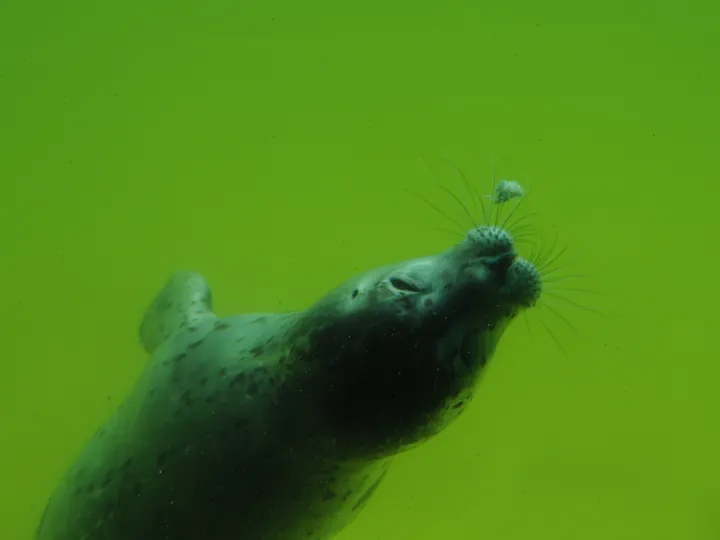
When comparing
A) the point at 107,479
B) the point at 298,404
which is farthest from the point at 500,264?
the point at 107,479

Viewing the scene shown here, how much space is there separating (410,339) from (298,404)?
36 centimetres

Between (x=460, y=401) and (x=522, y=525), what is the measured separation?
2.95 metres

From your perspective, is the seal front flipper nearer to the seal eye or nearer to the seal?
the seal

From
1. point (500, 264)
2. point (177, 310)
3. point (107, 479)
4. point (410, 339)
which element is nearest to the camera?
point (410, 339)

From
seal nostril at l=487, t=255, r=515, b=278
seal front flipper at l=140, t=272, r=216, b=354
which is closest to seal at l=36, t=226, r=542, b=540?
seal nostril at l=487, t=255, r=515, b=278

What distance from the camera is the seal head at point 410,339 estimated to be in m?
1.54

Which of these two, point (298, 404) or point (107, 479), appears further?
point (107, 479)

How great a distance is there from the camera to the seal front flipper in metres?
2.43

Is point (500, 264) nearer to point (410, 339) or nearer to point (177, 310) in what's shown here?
point (410, 339)

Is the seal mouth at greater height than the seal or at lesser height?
greater

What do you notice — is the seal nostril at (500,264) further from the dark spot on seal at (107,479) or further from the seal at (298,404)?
the dark spot on seal at (107,479)

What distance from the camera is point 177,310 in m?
2.58

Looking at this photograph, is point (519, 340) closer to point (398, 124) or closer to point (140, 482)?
point (398, 124)

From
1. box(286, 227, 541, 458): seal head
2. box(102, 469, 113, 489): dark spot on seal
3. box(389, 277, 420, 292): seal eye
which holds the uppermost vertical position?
box(389, 277, 420, 292): seal eye
